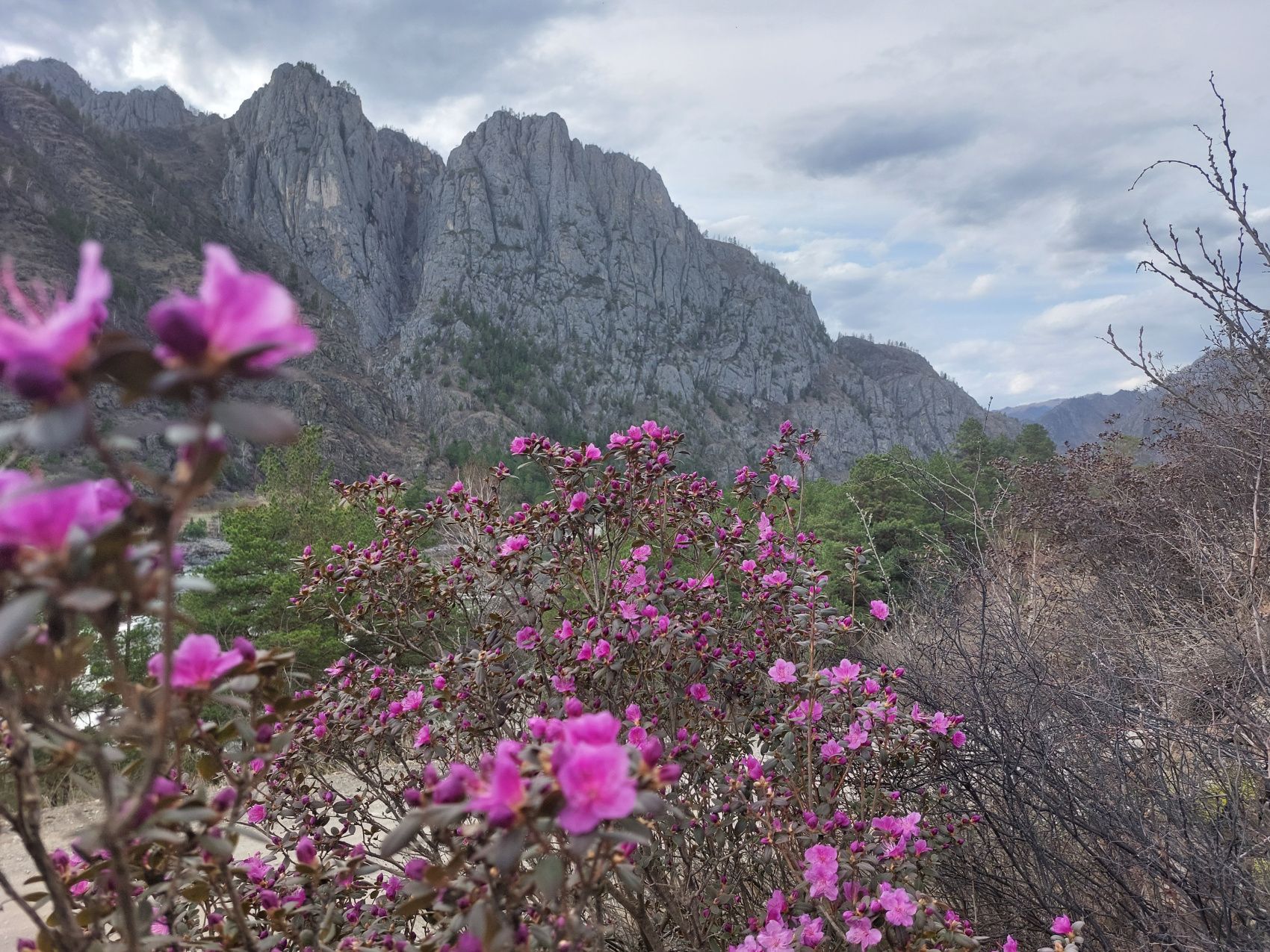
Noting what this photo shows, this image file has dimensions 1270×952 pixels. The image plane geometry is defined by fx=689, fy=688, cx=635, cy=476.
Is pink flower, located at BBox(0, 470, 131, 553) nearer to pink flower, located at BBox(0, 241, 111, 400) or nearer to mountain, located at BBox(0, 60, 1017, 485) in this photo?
pink flower, located at BBox(0, 241, 111, 400)

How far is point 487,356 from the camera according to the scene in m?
64.2

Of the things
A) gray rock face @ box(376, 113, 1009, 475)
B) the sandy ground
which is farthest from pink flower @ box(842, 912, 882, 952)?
gray rock face @ box(376, 113, 1009, 475)

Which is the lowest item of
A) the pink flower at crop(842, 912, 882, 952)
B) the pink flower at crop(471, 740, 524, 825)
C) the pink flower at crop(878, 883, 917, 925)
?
the pink flower at crop(842, 912, 882, 952)

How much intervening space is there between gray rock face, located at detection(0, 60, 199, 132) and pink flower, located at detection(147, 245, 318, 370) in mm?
94673

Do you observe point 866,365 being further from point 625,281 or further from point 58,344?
point 58,344

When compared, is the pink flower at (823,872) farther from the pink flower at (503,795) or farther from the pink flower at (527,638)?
the pink flower at (503,795)

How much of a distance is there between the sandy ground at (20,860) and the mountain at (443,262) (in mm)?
40594

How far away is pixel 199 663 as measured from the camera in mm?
937

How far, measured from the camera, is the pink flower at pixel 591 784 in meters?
0.75

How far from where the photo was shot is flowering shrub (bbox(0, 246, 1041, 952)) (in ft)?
2.07

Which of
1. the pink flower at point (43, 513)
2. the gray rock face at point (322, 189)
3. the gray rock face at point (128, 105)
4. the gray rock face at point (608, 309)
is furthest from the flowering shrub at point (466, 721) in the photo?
the gray rock face at point (128, 105)

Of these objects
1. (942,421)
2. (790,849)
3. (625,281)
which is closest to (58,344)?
(790,849)

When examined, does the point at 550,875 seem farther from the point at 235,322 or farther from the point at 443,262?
the point at 443,262

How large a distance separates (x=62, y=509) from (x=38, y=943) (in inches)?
34.9
